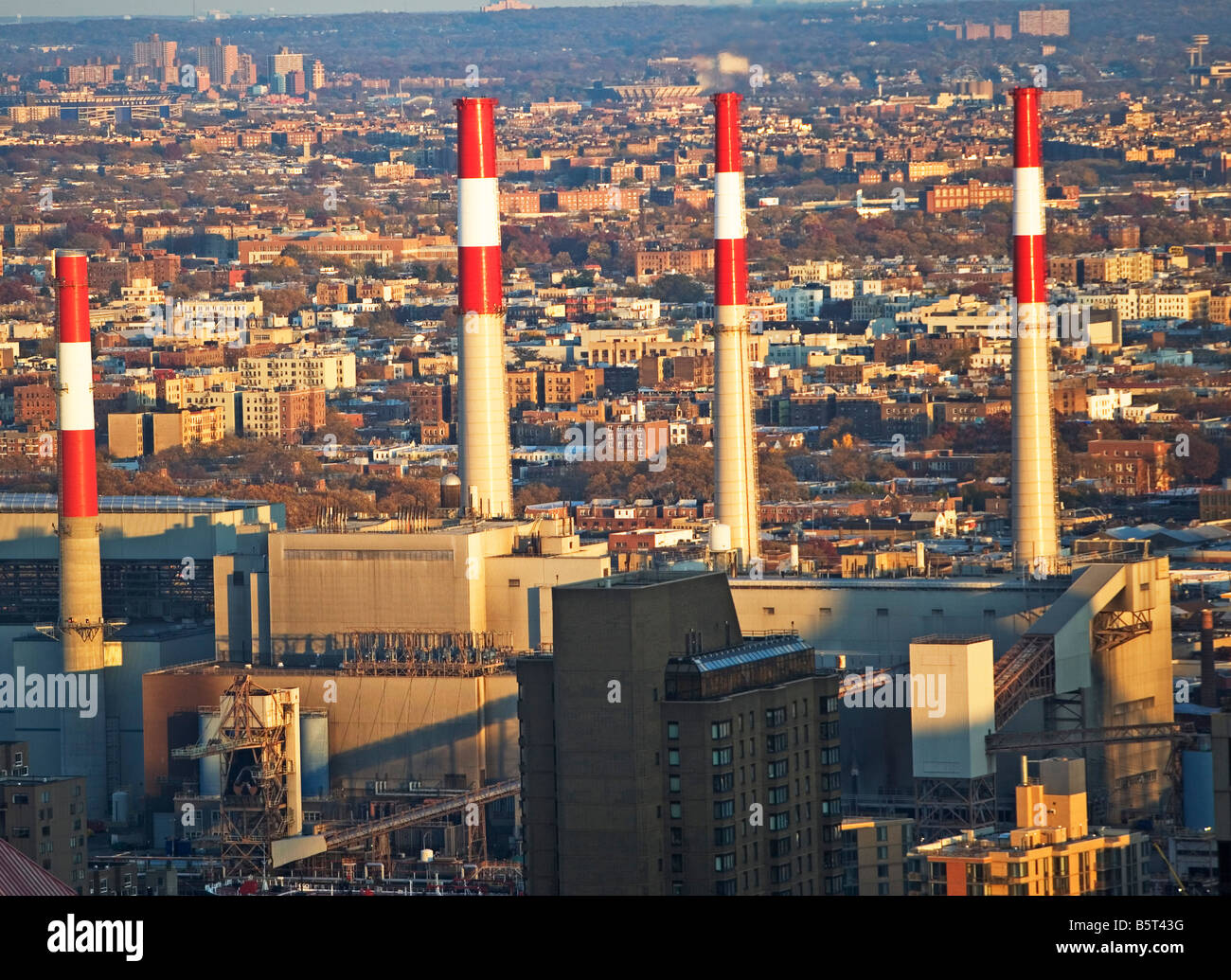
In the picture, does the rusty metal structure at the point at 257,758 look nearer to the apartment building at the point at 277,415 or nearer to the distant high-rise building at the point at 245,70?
the apartment building at the point at 277,415

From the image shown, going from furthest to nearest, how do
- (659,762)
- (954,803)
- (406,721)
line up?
(406,721), (954,803), (659,762)

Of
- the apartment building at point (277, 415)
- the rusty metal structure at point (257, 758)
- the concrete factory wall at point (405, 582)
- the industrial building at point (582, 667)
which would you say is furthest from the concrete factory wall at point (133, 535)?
the apartment building at point (277, 415)

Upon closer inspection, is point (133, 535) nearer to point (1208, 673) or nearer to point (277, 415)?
point (1208, 673)

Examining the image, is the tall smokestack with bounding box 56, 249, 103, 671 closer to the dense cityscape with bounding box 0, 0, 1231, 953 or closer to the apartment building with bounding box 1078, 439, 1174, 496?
the dense cityscape with bounding box 0, 0, 1231, 953

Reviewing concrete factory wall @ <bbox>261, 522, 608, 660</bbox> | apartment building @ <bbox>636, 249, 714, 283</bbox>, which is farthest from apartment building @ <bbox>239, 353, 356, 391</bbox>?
concrete factory wall @ <bbox>261, 522, 608, 660</bbox>

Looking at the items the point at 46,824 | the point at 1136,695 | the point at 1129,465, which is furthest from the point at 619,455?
the point at 46,824

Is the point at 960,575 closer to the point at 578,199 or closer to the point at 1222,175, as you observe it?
the point at 1222,175
